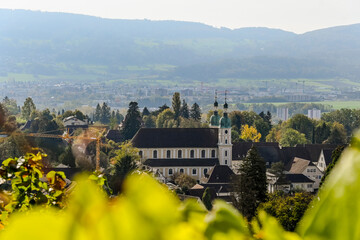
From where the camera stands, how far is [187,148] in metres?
44.0

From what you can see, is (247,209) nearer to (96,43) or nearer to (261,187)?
(261,187)

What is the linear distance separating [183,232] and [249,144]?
44669 mm

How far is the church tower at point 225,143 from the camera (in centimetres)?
4247

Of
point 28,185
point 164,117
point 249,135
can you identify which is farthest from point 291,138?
point 28,185

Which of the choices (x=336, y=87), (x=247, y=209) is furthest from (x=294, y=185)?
(x=336, y=87)

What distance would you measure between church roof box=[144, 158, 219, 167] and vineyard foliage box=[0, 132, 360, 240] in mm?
41451

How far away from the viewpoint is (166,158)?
43.6m

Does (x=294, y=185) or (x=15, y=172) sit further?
(x=294, y=185)

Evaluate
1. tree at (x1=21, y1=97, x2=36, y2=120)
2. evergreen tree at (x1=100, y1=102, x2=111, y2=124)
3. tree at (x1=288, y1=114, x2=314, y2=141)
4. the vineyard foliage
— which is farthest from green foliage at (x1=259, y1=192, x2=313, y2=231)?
evergreen tree at (x1=100, y1=102, x2=111, y2=124)

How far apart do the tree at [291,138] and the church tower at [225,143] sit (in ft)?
39.6

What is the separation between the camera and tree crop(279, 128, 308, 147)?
175 feet

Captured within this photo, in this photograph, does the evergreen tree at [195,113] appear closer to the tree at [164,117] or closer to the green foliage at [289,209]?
the tree at [164,117]

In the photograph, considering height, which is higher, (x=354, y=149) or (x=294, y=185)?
(x=354, y=149)

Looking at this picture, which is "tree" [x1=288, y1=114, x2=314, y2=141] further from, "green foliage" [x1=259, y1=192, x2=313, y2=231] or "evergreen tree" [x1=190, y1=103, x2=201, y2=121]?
"green foliage" [x1=259, y1=192, x2=313, y2=231]
